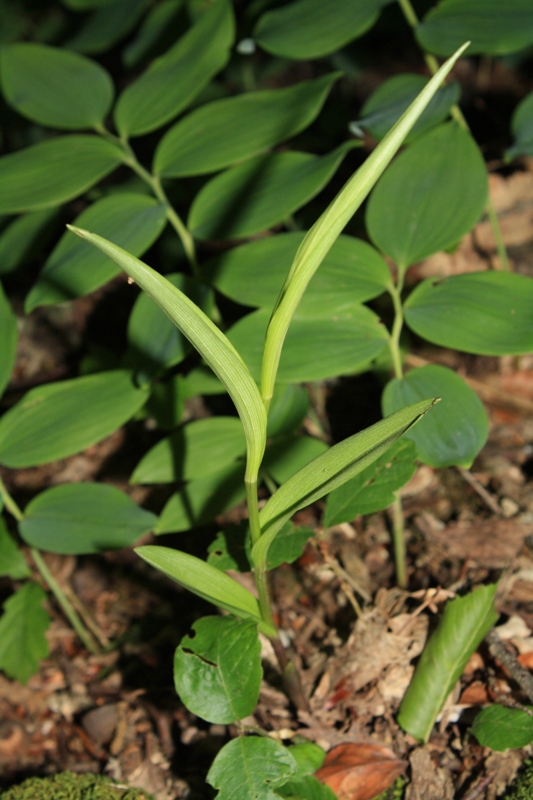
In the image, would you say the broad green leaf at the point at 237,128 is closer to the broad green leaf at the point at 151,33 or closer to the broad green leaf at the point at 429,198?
the broad green leaf at the point at 429,198

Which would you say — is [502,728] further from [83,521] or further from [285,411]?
[83,521]

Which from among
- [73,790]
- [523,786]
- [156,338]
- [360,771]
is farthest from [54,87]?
[523,786]

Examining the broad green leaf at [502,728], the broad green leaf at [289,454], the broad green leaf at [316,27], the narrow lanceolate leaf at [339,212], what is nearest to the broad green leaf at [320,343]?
the broad green leaf at [289,454]

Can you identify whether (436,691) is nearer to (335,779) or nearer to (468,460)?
(335,779)

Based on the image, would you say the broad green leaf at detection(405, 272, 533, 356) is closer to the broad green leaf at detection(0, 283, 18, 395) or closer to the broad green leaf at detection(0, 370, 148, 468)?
the broad green leaf at detection(0, 370, 148, 468)

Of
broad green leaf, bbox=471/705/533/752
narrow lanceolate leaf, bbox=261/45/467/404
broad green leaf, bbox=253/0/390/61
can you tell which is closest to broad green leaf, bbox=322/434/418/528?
broad green leaf, bbox=471/705/533/752

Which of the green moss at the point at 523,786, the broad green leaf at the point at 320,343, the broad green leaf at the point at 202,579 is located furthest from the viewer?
the broad green leaf at the point at 320,343

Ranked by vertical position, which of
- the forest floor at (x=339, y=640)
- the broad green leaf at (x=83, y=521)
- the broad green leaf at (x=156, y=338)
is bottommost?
the forest floor at (x=339, y=640)

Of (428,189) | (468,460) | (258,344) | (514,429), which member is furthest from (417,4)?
(468,460)
